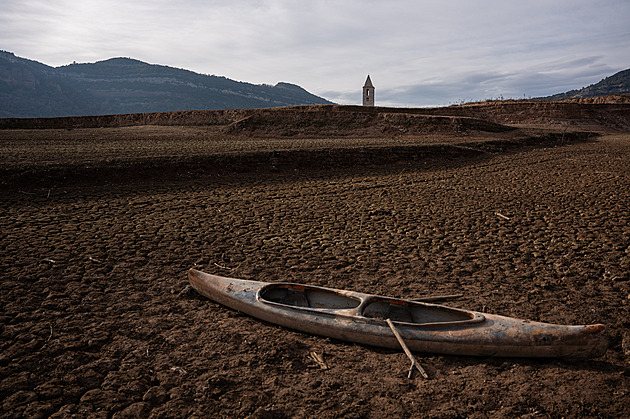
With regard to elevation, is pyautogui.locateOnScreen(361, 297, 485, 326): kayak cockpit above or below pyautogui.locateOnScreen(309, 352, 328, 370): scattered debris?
above

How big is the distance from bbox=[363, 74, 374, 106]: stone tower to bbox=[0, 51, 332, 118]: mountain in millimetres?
89232

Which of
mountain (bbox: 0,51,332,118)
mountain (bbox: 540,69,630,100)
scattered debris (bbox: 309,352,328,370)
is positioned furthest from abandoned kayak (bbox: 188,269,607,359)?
mountain (bbox: 0,51,332,118)

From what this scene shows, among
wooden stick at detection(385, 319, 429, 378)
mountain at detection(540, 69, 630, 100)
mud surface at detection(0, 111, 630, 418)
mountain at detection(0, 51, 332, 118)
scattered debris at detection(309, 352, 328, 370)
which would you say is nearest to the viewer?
mud surface at detection(0, 111, 630, 418)

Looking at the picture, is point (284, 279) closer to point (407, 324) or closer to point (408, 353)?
point (407, 324)

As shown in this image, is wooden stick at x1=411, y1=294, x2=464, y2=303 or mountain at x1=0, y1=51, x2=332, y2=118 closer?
wooden stick at x1=411, y1=294, x2=464, y2=303

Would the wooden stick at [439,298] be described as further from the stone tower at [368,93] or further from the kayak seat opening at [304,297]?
the stone tower at [368,93]

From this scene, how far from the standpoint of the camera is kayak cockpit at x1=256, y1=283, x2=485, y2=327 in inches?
106

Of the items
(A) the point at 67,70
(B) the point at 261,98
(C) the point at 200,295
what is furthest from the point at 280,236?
(A) the point at 67,70

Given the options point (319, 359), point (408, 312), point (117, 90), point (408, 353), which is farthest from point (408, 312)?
point (117, 90)

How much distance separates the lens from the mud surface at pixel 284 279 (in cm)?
222

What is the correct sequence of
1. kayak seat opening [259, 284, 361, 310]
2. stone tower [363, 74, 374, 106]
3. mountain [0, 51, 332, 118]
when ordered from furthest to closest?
mountain [0, 51, 332, 118]
stone tower [363, 74, 374, 106]
kayak seat opening [259, 284, 361, 310]

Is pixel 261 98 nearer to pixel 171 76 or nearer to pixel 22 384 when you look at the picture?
pixel 171 76

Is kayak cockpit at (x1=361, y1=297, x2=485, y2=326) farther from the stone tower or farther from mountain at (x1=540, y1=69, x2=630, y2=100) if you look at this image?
mountain at (x1=540, y1=69, x2=630, y2=100)

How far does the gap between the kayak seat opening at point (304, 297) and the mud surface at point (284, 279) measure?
261 millimetres
